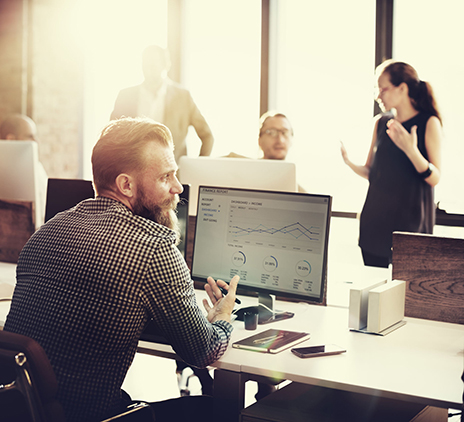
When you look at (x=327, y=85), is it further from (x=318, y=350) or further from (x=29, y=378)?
(x=29, y=378)

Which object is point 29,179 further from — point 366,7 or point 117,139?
point 366,7

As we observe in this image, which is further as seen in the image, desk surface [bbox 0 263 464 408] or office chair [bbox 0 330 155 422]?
desk surface [bbox 0 263 464 408]

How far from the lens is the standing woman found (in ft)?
9.60

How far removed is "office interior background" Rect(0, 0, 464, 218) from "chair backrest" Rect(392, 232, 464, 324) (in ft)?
7.26

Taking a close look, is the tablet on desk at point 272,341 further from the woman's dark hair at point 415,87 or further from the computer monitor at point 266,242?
the woman's dark hair at point 415,87

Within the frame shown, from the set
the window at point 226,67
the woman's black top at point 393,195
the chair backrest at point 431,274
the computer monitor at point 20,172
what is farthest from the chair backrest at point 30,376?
the window at point 226,67

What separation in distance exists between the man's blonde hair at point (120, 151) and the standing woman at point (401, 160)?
180cm

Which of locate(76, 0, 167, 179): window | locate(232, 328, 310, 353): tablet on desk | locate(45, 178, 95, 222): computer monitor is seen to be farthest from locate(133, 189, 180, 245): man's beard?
locate(76, 0, 167, 179): window

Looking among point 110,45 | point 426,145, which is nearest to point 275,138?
point 426,145

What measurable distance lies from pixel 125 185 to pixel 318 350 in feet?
2.21

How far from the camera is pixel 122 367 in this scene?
1360mm

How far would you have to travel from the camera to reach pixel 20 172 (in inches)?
106

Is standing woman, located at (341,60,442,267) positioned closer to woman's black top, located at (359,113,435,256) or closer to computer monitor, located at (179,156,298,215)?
woman's black top, located at (359,113,435,256)

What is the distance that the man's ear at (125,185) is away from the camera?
1.47 meters
